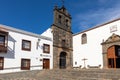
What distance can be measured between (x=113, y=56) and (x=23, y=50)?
10510 mm

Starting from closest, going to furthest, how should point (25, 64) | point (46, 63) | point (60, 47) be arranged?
point (25, 64)
point (46, 63)
point (60, 47)

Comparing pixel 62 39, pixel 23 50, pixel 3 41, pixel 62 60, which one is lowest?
pixel 62 60

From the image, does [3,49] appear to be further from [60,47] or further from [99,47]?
[99,47]

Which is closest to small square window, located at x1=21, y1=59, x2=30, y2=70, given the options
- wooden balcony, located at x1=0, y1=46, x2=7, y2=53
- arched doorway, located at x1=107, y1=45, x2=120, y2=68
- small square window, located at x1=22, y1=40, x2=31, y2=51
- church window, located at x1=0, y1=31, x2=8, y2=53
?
small square window, located at x1=22, y1=40, x2=31, y2=51

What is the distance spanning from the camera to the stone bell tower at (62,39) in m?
20.3

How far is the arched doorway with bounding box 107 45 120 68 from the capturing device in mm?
18422

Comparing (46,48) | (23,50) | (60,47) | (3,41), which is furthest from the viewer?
(60,47)

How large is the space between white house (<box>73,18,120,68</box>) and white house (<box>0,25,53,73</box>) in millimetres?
4854

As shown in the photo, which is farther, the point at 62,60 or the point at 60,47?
the point at 62,60

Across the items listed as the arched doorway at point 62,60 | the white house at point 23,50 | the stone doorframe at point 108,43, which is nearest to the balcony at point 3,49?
the white house at point 23,50

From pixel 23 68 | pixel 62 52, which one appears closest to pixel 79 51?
pixel 62 52

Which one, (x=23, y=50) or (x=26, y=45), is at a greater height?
(x=26, y=45)

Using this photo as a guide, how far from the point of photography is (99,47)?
20031 millimetres

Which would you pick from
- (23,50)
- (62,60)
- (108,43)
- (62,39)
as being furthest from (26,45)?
(108,43)
